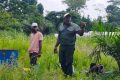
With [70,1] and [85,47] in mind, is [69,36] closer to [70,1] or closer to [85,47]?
[85,47]

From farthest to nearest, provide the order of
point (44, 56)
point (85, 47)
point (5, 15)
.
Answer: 1. point (5, 15)
2. point (85, 47)
3. point (44, 56)

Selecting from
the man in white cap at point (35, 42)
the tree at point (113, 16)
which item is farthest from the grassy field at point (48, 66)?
the tree at point (113, 16)

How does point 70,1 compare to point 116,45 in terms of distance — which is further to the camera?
point 70,1

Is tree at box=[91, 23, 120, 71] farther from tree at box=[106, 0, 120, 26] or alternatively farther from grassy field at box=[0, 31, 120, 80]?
tree at box=[106, 0, 120, 26]

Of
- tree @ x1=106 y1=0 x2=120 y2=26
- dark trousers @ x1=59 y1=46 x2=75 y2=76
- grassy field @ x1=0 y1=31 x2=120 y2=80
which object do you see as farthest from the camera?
tree @ x1=106 y1=0 x2=120 y2=26

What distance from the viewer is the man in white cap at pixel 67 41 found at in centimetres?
943

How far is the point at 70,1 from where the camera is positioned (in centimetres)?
5325

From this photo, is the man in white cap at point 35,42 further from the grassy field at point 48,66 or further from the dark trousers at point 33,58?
the grassy field at point 48,66

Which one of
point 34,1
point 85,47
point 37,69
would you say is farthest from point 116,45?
point 34,1

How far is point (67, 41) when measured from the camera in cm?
949

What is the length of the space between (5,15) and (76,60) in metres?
11.5

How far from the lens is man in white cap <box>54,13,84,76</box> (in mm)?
9430

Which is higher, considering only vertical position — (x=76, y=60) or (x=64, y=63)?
(x=64, y=63)

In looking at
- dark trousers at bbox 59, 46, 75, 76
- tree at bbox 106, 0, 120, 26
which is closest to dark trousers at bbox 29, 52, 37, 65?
dark trousers at bbox 59, 46, 75, 76
